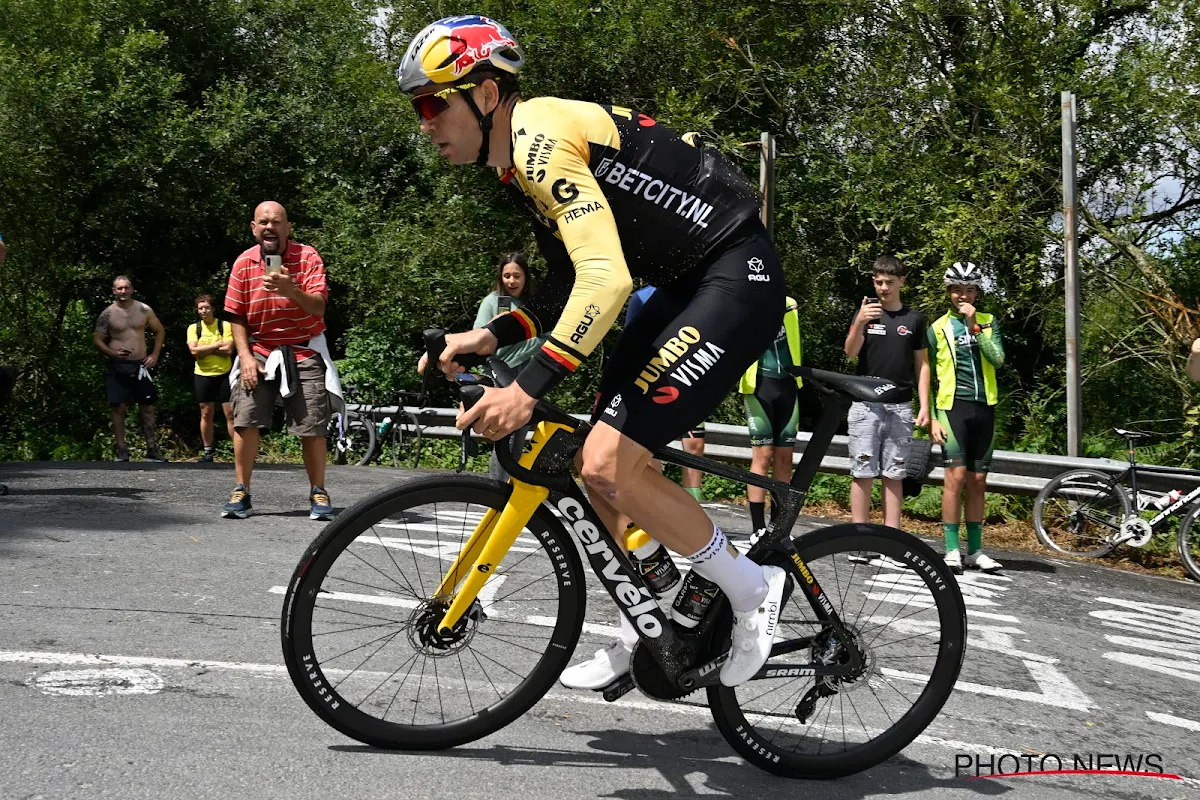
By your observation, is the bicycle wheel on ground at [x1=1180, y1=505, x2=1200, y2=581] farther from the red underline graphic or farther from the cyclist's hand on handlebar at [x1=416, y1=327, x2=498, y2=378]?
the cyclist's hand on handlebar at [x1=416, y1=327, x2=498, y2=378]

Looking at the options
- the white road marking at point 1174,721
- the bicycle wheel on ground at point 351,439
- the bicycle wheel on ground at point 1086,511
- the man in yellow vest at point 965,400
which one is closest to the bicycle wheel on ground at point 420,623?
the white road marking at point 1174,721

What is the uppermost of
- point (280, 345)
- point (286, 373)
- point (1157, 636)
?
point (280, 345)

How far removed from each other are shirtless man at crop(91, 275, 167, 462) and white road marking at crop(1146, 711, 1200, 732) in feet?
37.4

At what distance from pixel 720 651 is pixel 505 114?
66.8 inches

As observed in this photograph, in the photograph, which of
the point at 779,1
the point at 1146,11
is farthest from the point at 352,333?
the point at 1146,11

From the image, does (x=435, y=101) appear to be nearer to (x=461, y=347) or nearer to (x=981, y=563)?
(x=461, y=347)

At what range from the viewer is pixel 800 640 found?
385 centimetres

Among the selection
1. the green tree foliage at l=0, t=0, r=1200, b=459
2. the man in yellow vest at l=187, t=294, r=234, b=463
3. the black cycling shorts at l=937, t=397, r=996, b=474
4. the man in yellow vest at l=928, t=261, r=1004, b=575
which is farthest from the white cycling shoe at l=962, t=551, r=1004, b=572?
the man in yellow vest at l=187, t=294, r=234, b=463

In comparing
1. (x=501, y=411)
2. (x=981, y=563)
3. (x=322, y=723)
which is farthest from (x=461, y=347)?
(x=981, y=563)

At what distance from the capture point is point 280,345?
7.84 m

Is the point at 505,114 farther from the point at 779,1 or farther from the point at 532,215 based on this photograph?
the point at 779,1

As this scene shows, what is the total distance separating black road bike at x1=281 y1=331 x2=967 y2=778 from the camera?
3529mm

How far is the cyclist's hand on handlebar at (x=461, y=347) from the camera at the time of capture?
12.2ft

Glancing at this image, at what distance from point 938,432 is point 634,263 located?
5.47m
